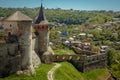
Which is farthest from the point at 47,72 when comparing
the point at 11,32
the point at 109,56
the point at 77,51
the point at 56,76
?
the point at 109,56

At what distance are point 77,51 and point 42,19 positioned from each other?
55.3ft

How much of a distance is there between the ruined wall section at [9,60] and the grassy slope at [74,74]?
22.0 ft

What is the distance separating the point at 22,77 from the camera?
38219 mm

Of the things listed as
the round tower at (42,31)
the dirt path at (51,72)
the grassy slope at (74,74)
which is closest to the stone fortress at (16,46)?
the dirt path at (51,72)

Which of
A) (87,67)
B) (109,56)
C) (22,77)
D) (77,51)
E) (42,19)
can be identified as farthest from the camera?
(109,56)

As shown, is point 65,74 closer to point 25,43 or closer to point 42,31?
point 42,31

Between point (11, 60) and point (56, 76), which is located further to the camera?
point (56, 76)

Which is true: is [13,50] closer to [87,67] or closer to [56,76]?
[56,76]

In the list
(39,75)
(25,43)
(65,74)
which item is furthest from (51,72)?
(25,43)

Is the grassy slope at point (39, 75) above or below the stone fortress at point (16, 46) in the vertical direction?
below

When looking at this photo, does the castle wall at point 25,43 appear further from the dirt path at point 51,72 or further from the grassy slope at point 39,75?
the dirt path at point 51,72

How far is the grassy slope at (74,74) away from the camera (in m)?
44.1

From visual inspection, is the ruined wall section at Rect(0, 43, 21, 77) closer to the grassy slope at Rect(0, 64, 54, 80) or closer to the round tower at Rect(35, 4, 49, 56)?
the grassy slope at Rect(0, 64, 54, 80)

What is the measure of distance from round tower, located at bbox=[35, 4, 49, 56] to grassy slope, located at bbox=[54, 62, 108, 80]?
438 centimetres
